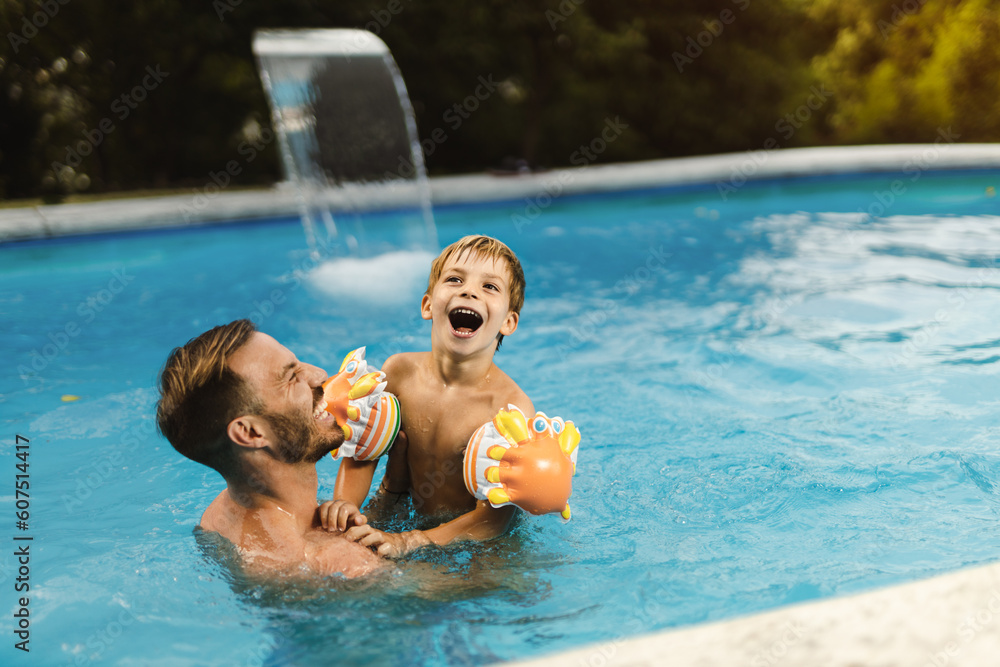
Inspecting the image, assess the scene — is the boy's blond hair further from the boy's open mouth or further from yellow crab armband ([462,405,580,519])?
yellow crab armband ([462,405,580,519])

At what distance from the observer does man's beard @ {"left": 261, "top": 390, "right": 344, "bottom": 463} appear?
2498 millimetres

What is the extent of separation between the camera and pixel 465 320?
2764 millimetres

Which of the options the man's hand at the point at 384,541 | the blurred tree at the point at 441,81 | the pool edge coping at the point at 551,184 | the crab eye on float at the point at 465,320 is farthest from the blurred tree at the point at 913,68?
the man's hand at the point at 384,541

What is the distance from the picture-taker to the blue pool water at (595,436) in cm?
280

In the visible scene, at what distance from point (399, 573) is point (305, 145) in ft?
21.7

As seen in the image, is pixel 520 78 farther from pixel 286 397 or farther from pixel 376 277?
pixel 286 397

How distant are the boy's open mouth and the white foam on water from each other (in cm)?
411

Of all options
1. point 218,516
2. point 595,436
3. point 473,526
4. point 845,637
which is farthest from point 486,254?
point 595,436

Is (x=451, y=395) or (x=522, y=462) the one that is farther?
(x=451, y=395)

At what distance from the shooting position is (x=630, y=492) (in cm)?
379

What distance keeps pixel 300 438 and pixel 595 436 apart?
2255mm

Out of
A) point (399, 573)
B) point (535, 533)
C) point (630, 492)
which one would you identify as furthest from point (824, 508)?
point (399, 573)

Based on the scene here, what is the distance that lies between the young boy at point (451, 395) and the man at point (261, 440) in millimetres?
118

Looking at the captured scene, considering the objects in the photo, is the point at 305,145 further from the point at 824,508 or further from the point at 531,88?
the point at 824,508
